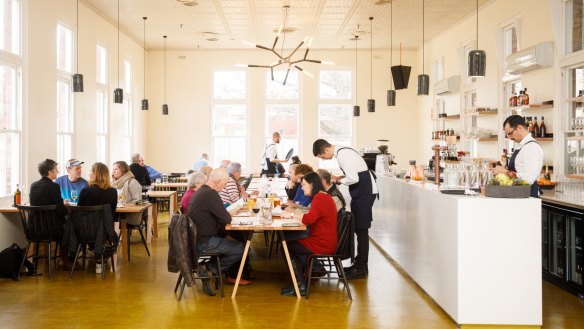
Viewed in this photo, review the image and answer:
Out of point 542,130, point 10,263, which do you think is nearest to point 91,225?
point 10,263

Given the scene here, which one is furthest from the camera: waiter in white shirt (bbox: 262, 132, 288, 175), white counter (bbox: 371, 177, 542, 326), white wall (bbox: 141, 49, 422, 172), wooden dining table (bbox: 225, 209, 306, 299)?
white wall (bbox: 141, 49, 422, 172)

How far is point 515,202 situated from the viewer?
454 cm

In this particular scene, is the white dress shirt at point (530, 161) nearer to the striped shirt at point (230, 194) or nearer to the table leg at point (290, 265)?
the table leg at point (290, 265)

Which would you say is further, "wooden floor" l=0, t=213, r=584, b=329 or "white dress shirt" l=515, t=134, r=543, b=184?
"white dress shirt" l=515, t=134, r=543, b=184

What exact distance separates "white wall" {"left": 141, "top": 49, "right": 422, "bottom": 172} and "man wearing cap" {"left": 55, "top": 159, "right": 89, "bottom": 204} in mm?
7889

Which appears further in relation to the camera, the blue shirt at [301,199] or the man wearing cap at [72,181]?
the man wearing cap at [72,181]

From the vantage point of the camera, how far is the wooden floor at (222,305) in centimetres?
476

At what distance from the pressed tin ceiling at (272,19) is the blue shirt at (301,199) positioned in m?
4.34

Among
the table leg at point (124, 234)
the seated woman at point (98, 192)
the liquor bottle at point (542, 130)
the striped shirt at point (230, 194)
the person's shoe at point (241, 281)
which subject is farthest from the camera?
the liquor bottle at point (542, 130)

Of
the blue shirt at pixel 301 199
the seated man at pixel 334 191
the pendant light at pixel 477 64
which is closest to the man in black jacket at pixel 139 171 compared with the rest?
the blue shirt at pixel 301 199

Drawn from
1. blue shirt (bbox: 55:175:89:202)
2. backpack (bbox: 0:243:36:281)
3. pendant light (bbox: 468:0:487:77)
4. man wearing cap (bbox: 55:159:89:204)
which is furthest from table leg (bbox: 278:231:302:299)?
pendant light (bbox: 468:0:487:77)

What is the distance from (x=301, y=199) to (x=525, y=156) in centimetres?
263

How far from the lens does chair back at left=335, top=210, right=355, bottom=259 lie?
18.5 ft

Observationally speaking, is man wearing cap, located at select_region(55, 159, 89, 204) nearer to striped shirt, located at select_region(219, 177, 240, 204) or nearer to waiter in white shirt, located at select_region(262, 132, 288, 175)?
striped shirt, located at select_region(219, 177, 240, 204)
